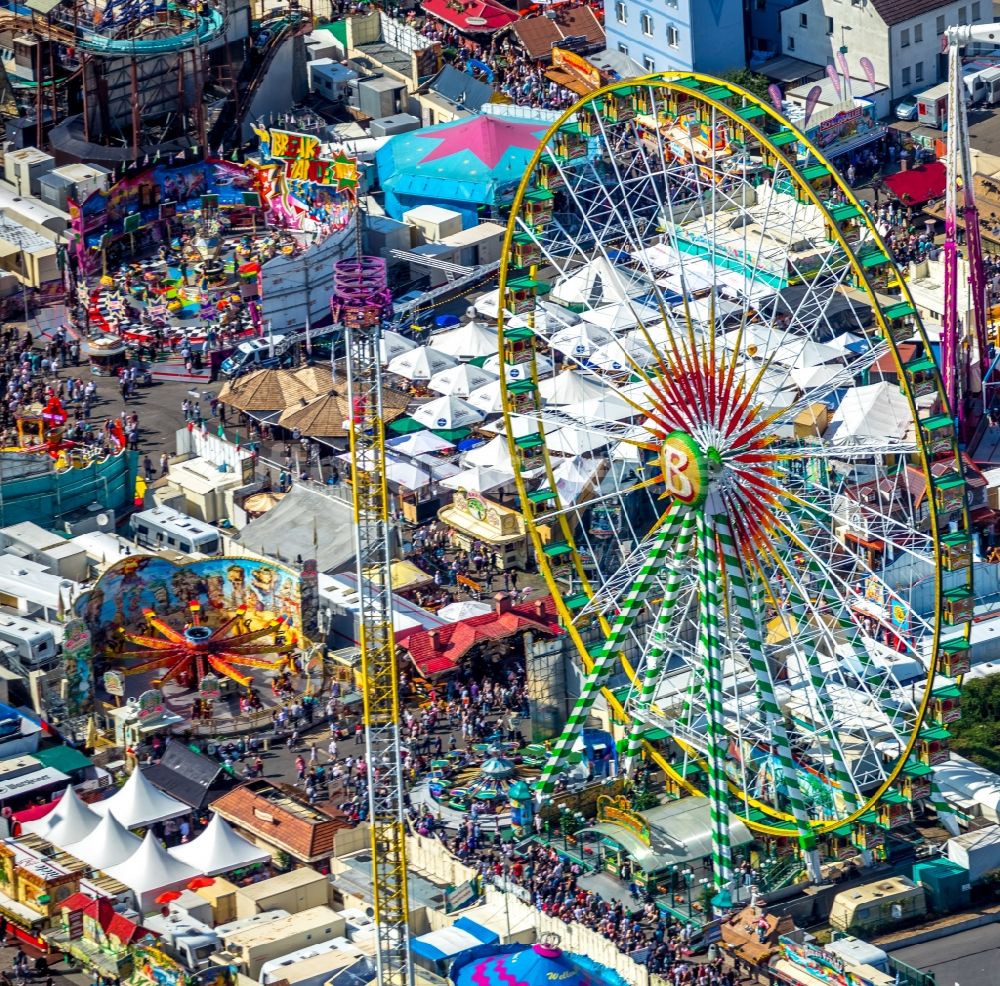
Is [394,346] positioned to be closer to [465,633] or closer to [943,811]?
[465,633]

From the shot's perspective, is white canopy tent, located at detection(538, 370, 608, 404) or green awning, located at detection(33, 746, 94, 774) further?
white canopy tent, located at detection(538, 370, 608, 404)

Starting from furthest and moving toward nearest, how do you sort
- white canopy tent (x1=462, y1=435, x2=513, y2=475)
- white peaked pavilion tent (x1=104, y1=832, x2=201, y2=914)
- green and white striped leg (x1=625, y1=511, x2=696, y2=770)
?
white canopy tent (x1=462, y1=435, x2=513, y2=475) → white peaked pavilion tent (x1=104, y1=832, x2=201, y2=914) → green and white striped leg (x1=625, y1=511, x2=696, y2=770)

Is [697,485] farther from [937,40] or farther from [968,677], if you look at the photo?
[937,40]

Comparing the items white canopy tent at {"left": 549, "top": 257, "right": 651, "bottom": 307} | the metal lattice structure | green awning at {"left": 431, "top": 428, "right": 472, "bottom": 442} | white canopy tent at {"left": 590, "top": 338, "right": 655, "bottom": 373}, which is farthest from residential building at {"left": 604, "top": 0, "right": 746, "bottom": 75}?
the metal lattice structure

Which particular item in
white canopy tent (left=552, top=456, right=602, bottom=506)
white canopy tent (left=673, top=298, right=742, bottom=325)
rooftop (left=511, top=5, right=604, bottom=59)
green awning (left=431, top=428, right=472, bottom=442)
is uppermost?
rooftop (left=511, top=5, right=604, bottom=59)

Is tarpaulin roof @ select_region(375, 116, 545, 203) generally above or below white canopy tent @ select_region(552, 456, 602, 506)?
above

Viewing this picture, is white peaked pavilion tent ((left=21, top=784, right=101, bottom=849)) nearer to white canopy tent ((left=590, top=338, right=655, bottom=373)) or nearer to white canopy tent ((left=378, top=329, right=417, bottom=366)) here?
white canopy tent ((left=590, top=338, right=655, bottom=373))

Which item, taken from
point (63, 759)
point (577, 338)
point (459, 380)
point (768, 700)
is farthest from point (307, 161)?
point (768, 700)

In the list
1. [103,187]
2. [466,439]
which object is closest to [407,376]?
[466,439]
